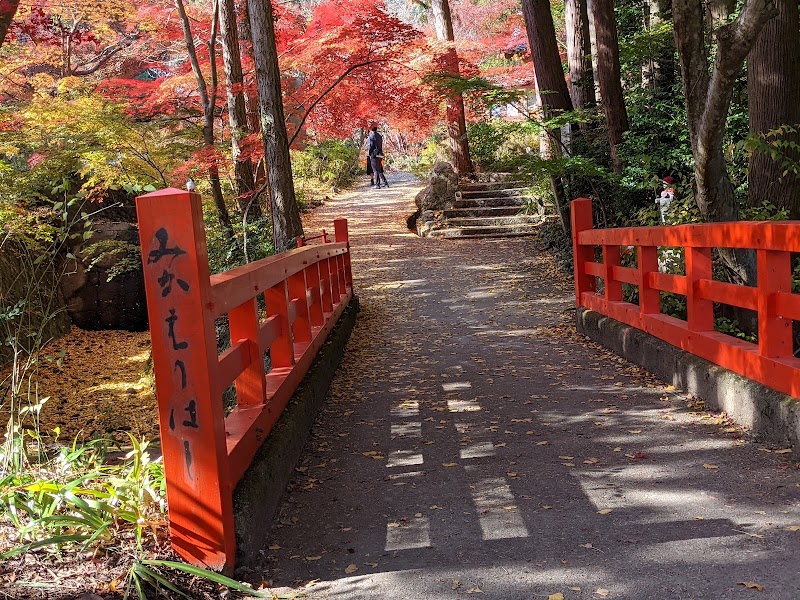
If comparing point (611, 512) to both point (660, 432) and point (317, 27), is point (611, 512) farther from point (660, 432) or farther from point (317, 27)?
point (317, 27)

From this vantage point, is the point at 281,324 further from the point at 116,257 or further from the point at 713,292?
the point at 116,257

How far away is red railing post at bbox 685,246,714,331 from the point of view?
17.6 feet

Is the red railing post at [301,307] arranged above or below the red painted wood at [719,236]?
below

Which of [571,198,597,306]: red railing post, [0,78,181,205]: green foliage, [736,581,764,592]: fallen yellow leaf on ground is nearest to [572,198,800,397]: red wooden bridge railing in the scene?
[571,198,597,306]: red railing post

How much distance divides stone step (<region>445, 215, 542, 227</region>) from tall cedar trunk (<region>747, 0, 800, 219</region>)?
9249 mm

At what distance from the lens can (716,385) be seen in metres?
5.06

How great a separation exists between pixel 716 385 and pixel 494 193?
14843 millimetres

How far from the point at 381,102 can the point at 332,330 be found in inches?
332

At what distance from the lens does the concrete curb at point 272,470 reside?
3.28m

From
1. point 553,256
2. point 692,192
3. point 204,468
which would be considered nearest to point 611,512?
point 204,468

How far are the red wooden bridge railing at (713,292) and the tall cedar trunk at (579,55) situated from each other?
20.0 feet

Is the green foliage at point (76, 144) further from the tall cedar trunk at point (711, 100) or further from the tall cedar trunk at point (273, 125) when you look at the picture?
the tall cedar trunk at point (711, 100)

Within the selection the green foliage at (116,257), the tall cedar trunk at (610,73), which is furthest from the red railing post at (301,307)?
the green foliage at (116,257)

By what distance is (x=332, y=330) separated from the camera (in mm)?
8078
